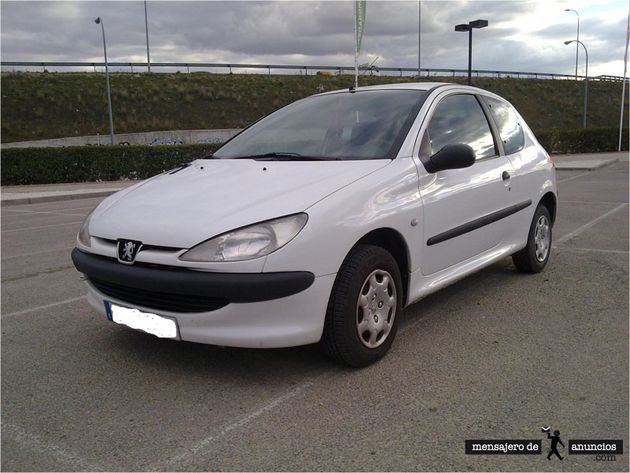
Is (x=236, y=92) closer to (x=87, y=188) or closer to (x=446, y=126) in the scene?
(x=87, y=188)

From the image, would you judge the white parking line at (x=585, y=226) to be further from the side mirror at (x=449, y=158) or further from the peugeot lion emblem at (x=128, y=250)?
the peugeot lion emblem at (x=128, y=250)

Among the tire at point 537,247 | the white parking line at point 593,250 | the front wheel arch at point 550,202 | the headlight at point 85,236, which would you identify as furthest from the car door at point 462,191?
the white parking line at point 593,250

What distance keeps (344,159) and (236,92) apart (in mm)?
43645

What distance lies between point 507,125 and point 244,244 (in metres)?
3.11

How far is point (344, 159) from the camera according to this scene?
361cm

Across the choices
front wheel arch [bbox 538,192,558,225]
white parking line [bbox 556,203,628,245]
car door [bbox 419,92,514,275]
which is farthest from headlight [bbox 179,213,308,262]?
white parking line [bbox 556,203,628,245]

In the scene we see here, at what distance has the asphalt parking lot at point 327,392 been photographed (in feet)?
8.07

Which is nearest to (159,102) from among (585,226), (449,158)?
(585,226)

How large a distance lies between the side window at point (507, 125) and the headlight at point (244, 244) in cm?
267

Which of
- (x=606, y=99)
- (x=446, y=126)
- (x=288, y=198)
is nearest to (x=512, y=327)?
(x=446, y=126)

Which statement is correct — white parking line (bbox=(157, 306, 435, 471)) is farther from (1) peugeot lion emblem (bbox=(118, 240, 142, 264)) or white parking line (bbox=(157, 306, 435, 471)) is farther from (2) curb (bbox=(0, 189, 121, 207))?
(2) curb (bbox=(0, 189, 121, 207))

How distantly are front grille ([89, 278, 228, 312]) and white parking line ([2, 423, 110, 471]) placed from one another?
2.62 feet

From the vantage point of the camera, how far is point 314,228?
114 inches

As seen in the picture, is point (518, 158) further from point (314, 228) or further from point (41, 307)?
point (41, 307)
